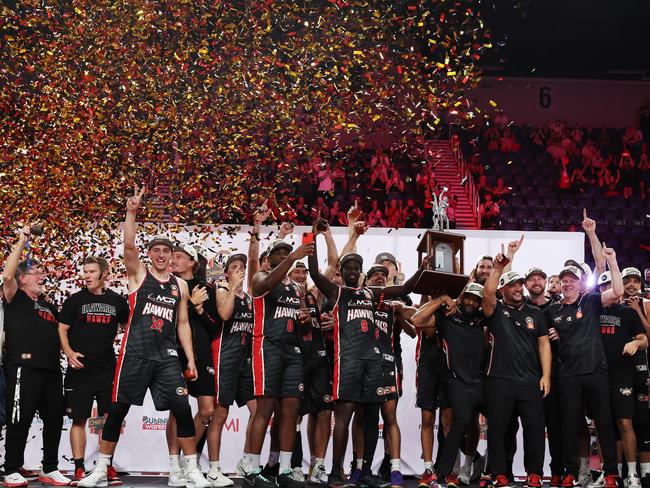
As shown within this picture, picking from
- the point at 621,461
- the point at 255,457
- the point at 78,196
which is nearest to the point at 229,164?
the point at 78,196

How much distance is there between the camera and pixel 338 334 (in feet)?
24.1

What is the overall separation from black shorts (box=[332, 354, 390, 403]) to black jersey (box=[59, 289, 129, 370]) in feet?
6.62

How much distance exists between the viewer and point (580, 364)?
758 cm

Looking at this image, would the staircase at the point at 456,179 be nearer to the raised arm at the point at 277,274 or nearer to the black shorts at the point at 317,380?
the black shorts at the point at 317,380

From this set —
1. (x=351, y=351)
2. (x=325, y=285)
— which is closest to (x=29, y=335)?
(x=325, y=285)

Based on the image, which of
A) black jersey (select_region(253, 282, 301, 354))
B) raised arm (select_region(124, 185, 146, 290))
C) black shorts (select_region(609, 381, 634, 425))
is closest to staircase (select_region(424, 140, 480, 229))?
black shorts (select_region(609, 381, 634, 425))

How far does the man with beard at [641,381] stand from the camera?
7.61 meters

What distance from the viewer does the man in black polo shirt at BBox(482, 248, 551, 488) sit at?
7.29 metres

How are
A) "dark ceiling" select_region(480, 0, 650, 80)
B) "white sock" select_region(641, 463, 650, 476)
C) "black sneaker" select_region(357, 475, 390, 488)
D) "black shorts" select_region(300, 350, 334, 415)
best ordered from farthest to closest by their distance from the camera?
"dark ceiling" select_region(480, 0, 650, 80)
"black shorts" select_region(300, 350, 334, 415)
"white sock" select_region(641, 463, 650, 476)
"black sneaker" select_region(357, 475, 390, 488)

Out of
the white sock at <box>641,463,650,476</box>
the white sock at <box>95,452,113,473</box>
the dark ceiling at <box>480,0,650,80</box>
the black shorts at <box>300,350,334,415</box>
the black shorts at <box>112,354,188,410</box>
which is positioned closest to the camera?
the black shorts at <box>112,354,188,410</box>

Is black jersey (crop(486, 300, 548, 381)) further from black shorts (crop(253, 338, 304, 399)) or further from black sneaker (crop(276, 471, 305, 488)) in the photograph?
black sneaker (crop(276, 471, 305, 488))

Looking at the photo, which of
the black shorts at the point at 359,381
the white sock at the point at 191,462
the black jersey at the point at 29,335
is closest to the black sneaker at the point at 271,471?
the white sock at the point at 191,462

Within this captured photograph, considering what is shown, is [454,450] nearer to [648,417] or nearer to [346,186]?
[648,417]

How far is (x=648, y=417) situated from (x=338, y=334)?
2.99 m
